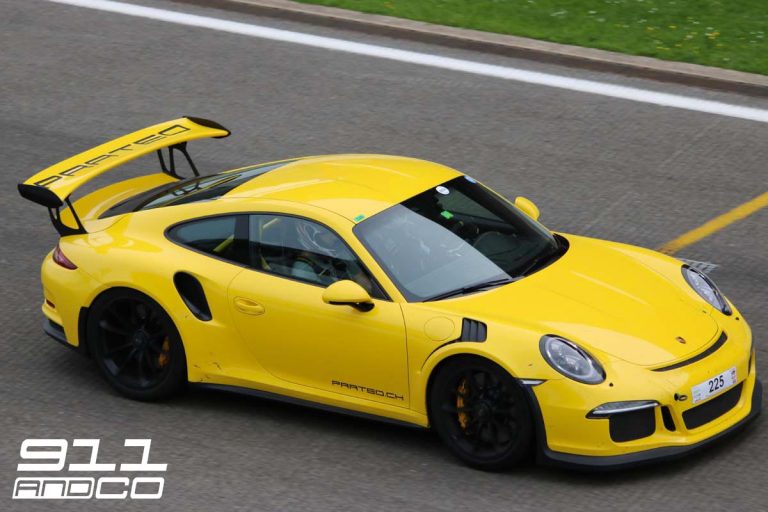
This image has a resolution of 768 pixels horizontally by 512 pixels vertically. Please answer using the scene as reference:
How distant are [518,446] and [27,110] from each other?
751cm

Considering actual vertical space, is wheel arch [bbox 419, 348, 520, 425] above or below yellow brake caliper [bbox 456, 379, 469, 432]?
above

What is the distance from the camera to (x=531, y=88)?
1363 cm

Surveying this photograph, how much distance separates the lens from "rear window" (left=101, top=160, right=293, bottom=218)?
879 centimetres

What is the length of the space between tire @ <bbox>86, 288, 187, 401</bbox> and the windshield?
4.54ft

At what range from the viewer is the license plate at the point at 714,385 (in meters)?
7.38

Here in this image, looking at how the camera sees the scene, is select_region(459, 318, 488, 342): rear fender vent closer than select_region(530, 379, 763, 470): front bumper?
No

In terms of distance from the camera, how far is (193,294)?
27.3ft

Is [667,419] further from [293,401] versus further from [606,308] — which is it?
[293,401]

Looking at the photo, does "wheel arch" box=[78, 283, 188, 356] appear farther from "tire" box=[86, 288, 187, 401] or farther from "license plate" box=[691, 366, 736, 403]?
"license plate" box=[691, 366, 736, 403]

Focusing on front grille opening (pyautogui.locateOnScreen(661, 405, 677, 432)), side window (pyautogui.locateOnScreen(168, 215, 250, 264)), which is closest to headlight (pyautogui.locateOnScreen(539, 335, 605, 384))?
front grille opening (pyautogui.locateOnScreen(661, 405, 677, 432))

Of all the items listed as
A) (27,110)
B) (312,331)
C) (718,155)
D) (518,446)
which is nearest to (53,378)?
(312,331)

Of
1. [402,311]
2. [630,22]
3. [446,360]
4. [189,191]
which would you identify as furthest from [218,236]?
[630,22]

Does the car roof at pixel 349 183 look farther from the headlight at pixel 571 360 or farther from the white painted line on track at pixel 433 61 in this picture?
the white painted line on track at pixel 433 61

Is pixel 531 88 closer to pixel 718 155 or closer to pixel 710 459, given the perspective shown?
pixel 718 155
